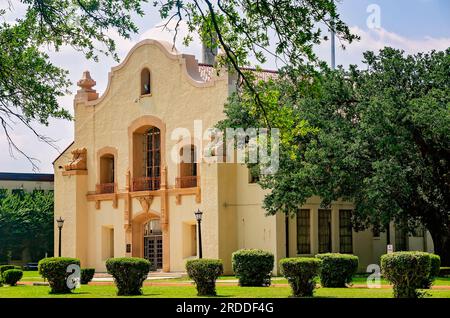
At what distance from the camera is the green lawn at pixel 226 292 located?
2547 centimetres

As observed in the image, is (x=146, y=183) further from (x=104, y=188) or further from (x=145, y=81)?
(x=145, y=81)

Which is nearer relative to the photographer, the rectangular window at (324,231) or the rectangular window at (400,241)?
the rectangular window at (324,231)

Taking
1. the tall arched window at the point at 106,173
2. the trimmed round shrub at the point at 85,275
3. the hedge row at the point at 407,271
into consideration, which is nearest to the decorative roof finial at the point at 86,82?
the tall arched window at the point at 106,173

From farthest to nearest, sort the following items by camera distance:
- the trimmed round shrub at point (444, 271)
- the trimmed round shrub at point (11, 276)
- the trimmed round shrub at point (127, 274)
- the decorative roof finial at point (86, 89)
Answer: the decorative roof finial at point (86, 89), the trimmed round shrub at point (444, 271), the trimmed round shrub at point (11, 276), the trimmed round shrub at point (127, 274)

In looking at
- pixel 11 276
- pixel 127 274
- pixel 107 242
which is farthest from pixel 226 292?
pixel 107 242

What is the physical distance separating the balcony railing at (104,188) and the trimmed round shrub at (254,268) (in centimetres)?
1853

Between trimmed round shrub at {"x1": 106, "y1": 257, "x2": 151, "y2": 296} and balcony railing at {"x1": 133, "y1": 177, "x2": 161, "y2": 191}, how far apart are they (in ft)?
62.8

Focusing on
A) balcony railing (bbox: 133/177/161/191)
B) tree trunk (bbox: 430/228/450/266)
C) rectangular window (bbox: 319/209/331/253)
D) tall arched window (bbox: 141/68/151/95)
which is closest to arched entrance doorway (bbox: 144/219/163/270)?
balcony railing (bbox: 133/177/161/191)

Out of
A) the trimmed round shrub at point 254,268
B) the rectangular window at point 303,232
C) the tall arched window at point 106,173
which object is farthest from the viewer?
the tall arched window at point 106,173

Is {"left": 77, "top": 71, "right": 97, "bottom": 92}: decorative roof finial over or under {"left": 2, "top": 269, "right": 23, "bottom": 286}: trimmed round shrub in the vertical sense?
over

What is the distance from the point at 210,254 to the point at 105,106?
11.5 m

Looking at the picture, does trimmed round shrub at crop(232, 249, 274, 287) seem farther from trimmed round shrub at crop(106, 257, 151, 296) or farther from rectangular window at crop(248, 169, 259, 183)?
rectangular window at crop(248, 169, 259, 183)

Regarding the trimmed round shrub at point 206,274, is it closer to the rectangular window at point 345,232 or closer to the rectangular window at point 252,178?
the rectangular window at point 252,178

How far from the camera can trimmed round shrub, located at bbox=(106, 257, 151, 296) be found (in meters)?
26.9
